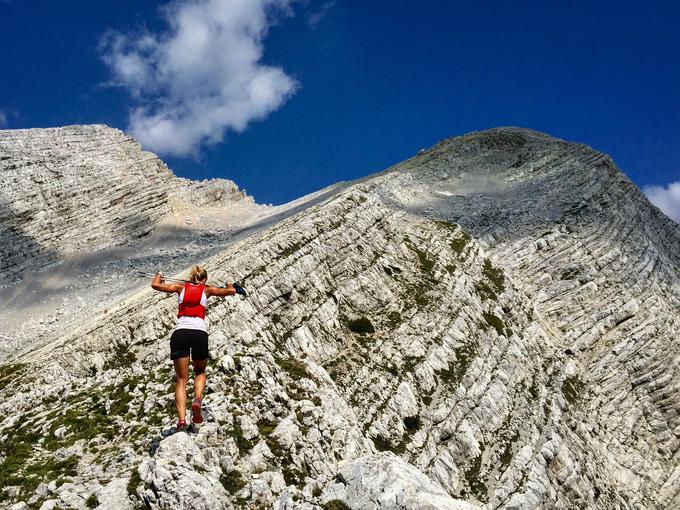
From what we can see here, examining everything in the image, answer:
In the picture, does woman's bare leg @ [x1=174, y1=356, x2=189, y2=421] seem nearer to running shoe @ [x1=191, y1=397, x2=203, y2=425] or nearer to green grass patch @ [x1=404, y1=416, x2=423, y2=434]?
running shoe @ [x1=191, y1=397, x2=203, y2=425]

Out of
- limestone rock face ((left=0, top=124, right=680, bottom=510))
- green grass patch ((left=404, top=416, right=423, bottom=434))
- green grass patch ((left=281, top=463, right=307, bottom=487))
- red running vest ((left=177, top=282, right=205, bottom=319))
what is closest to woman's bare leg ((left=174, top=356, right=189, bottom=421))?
red running vest ((left=177, top=282, right=205, bottom=319))

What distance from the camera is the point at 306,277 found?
37.3m

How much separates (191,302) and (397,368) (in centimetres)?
2212

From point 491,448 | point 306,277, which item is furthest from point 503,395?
point 306,277

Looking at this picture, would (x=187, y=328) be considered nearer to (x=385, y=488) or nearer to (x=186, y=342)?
(x=186, y=342)

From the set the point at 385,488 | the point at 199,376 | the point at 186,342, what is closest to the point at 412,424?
the point at 385,488

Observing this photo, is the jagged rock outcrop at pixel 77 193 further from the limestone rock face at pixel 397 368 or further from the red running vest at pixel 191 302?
the red running vest at pixel 191 302

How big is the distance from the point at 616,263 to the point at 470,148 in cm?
3819

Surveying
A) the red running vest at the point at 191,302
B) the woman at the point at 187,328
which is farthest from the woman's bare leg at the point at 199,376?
the red running vest at the point at 191,302

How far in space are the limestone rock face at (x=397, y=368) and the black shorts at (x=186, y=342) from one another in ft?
8.92

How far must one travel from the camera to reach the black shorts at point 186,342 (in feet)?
47.1

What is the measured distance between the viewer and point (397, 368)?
3469 cm

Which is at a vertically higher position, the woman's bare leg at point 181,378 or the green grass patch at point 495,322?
the green grass patch at point 495,322

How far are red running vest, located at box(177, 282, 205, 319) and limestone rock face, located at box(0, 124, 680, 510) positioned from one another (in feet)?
12.0
